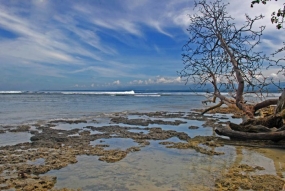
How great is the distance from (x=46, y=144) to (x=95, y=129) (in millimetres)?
3487

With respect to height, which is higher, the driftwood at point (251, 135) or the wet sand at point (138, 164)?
the driftwood at point (251, 135)

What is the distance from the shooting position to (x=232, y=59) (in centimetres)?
947

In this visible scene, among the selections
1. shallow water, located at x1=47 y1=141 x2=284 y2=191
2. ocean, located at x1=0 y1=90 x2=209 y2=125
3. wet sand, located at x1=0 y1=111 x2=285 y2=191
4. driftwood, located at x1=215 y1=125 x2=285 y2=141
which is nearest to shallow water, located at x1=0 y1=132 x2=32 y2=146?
wet sand, located at x1=0 y1=111 x2=285 y2=191

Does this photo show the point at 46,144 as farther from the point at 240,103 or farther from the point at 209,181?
the point at 240,103

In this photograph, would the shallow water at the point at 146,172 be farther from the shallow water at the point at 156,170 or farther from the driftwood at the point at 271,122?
the driftwood at the point at 271,122

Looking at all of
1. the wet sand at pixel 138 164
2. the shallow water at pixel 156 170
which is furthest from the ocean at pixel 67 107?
the shallow water at pixel 156 170

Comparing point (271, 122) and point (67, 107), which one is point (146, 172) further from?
point (67, 107)

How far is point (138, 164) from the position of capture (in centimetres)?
588

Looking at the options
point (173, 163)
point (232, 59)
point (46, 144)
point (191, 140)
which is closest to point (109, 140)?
point (46, 144)

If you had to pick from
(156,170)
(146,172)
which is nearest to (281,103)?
(156,170)

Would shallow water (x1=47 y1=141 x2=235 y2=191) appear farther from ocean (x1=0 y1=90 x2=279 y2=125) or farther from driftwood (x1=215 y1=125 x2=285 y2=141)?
ocean (x1=0 y1=90 x2=279 y2=125)

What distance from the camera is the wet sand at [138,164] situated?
15.1 feet

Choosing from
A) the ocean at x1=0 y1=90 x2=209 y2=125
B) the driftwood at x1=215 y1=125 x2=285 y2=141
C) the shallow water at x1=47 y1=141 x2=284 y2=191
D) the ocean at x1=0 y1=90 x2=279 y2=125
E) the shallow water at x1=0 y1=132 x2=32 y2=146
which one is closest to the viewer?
the shallow water at x1=47 y1=141 x2=284 y2=191

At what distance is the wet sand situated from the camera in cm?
461
